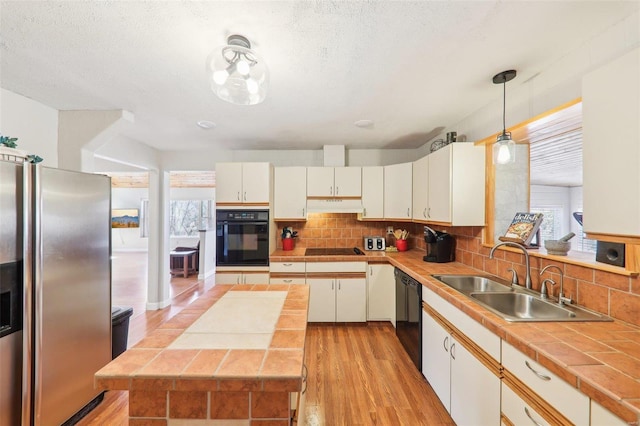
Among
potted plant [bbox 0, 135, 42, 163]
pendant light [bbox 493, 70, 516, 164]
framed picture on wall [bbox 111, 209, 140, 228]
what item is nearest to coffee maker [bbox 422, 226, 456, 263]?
pendant light [bbox 493, 70, 516, 164]

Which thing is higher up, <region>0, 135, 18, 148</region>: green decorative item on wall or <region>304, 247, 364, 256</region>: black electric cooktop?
<region>0, 135, 18, 148</region>: green decorative item on wall

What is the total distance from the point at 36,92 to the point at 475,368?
372 cm

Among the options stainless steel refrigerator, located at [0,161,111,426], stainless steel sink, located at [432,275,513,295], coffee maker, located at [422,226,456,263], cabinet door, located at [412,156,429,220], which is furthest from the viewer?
cabinet door, located at [412,156,429,220]

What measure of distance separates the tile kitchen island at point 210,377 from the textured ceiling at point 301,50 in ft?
4.79

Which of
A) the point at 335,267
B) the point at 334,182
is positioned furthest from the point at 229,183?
the point at 335,267

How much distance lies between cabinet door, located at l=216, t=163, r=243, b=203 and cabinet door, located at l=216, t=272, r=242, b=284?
35.6 inches

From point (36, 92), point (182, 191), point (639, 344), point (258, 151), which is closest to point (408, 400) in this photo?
point (639, 344)

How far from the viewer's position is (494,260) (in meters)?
2.17

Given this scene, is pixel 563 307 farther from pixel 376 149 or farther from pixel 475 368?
pixel 376 149

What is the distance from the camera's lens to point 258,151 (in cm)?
379

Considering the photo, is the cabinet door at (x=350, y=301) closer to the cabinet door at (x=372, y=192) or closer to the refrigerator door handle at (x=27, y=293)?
the cabinet door at (x=372, y=192)

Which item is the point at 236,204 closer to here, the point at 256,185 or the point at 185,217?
the point at 256,185

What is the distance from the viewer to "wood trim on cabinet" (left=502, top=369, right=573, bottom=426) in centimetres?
98

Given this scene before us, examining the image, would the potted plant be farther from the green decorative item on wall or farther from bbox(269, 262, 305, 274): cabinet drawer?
bbox(269, 262, 305, 274): cabinet drawer
